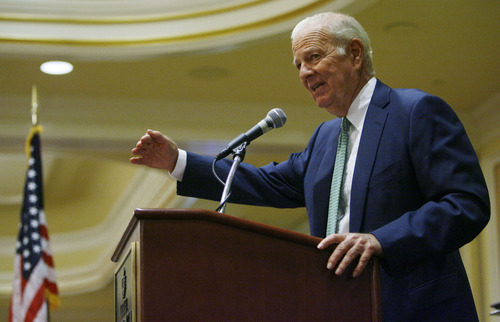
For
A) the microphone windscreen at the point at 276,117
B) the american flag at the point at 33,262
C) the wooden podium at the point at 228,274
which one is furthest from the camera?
the american flag at the point at 33,262

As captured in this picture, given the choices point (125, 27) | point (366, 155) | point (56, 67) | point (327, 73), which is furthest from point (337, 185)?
point (56, 67)

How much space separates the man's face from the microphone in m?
0.16

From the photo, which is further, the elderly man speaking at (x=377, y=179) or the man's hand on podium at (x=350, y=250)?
the elderly man speaking at (x=377, y=179)

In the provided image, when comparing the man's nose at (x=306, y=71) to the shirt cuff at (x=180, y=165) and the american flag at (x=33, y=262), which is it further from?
the american flag at (x=33, y=262)

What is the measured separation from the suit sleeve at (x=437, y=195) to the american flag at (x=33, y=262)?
91.0 inches

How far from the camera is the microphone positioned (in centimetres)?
247

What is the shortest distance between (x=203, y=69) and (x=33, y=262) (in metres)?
3.31

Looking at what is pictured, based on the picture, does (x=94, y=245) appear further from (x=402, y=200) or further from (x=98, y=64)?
(x=402, y=200)

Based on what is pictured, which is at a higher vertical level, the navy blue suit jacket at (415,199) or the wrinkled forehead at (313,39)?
the wrinkled forehead at (313,39)

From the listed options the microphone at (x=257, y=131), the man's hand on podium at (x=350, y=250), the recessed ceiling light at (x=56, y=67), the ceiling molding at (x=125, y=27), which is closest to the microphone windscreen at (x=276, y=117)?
the microphone at (x=257, y=131)

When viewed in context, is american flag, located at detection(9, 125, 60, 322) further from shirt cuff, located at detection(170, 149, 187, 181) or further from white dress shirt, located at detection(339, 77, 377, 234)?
white dress shirt, located at detection(339, 77, 377, 234)

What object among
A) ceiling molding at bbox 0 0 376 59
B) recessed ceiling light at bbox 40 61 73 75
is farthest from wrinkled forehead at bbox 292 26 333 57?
recessed ceiling light at bbox 40 61 73 75

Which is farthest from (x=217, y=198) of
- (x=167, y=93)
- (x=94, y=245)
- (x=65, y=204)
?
(x=94, y=245)

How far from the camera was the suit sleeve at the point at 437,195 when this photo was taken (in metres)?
2.15
